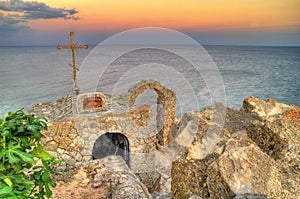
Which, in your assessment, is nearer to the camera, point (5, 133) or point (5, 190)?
point (5, 190)

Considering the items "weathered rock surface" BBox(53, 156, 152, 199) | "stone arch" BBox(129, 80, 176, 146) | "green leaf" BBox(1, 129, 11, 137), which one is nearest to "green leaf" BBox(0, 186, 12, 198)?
"green leaf" BBox(1, 129, 11, 137)

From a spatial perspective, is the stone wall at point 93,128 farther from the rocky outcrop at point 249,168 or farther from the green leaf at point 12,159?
the green leaf at point 12,159

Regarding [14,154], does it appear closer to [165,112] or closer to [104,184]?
[104,184]

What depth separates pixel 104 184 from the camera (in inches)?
232

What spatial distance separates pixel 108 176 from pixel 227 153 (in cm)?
314

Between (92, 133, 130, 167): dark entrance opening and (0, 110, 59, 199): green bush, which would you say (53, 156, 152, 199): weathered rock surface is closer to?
(0, 110, 59, 199): green bush

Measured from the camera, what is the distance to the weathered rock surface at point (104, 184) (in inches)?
208

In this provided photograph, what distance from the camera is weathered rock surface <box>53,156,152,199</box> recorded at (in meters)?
5.28

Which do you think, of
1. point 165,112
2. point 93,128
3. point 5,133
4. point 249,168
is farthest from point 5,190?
point 165,112

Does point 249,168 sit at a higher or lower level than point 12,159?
lower

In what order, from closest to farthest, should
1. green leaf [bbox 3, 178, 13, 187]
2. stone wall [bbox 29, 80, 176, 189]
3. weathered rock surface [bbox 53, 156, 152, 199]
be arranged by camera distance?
green leaf [bbox 3, 178, 13, 187] → weathered rock surface [bbox 53, 156, 152, 199] → stone wall [bbox 29, 80, 176, 189]

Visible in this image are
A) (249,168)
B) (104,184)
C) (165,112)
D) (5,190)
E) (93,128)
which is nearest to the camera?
(5,190)

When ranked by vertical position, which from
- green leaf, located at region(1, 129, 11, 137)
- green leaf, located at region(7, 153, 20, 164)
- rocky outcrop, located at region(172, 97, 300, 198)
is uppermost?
green leaf, located at region(1, 129, 11, 137)

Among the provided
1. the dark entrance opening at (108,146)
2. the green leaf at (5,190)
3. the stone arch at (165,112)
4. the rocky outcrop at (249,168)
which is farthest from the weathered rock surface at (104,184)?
the stone arch at (165,112)
